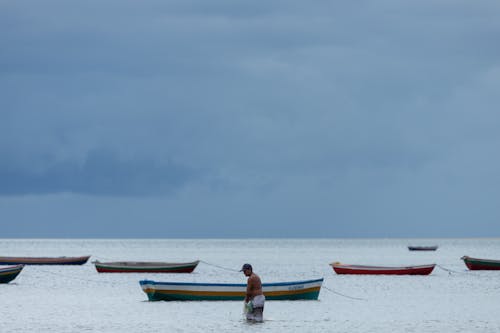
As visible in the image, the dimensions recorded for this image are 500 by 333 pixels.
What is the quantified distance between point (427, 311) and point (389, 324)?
823 cm

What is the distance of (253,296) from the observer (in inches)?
1447

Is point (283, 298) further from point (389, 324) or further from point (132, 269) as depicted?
point (132, 269)

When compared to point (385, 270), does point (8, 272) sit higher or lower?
lower

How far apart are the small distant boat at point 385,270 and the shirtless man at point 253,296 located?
145 ft

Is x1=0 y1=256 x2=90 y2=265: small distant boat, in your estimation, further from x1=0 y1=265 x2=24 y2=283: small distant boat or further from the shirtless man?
the shirtless man

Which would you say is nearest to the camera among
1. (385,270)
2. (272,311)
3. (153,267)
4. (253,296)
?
(253,296)

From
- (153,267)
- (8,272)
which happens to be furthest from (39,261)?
(8,272)

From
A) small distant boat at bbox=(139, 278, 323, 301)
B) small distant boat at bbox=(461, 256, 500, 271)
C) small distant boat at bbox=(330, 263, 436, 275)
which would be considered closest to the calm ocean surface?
small distant boat at bbox=(139, 278, 323, 301)

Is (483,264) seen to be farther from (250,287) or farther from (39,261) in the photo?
(250,287)

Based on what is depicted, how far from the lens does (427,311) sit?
51656 mm

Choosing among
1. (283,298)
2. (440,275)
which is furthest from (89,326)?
(440,275)

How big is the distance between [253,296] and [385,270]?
4829 centimetres

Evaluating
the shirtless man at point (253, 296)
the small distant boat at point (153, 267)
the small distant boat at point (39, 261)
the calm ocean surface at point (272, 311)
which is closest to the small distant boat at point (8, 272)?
the calm ocean surface at point (272, 311)

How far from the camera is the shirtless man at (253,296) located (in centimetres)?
3488
